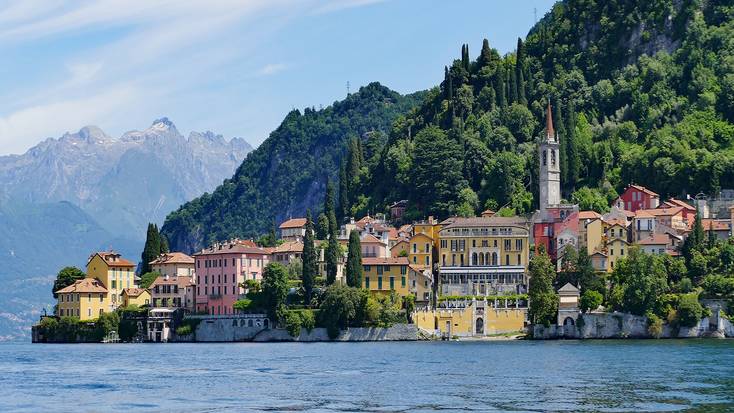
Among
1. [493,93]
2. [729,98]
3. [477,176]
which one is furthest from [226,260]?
[729,98]

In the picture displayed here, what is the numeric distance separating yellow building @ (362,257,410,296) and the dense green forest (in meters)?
18.6

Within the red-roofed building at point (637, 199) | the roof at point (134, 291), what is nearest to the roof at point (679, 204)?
the red-roofed building at point (637, 199)

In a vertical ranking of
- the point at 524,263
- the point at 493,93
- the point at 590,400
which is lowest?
the point at 590,400

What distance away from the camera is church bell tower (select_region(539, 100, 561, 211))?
128m

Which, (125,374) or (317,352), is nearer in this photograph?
(125,374)

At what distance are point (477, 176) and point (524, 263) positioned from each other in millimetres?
21080

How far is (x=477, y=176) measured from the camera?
139m

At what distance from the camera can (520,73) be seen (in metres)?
149

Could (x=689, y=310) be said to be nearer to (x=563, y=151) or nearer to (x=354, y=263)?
(x=354, y=263)

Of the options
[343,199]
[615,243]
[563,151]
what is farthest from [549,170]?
[343,199]

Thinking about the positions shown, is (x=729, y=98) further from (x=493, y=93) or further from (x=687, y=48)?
(x=493, y=93)

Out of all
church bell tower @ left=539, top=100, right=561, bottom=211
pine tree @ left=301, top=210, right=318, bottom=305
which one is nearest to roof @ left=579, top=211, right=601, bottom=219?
church bell tower @ left=539, top=100, right=561, bottom=211

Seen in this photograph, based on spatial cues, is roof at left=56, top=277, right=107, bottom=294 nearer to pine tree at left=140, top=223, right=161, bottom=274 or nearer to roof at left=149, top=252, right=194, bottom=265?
roof at left=149, top=252, right=194, bottom=265

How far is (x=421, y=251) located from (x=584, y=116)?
93.4 feet
